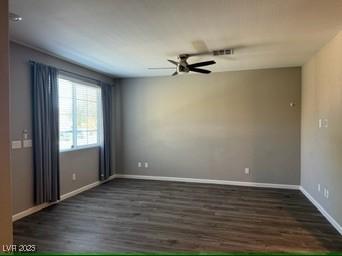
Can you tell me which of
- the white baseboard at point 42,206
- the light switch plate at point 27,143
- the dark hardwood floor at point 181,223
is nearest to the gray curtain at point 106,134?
the white baseboard at point 42,206

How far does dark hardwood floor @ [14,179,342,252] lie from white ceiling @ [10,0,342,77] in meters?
2.67

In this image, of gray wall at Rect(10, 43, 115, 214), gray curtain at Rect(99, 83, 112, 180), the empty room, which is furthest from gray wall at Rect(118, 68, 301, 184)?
gray wall at Rect(10, 43, 115, 214)

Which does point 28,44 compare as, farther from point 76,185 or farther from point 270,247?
point 270,247

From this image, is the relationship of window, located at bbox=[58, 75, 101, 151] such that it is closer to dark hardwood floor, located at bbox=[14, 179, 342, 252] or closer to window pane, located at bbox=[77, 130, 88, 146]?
window pane, located at bbox=[77, 130, 88, 146]

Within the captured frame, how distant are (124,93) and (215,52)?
3.22 m

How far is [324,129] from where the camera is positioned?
156 inches

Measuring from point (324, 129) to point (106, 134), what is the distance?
466 cm

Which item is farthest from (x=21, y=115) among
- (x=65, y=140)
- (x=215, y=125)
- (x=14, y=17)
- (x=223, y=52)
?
(x=215, y=125)

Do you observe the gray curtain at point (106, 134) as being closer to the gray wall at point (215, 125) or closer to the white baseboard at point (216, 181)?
the gray wall at point (215, 125)

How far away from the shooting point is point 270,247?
296 centimetres

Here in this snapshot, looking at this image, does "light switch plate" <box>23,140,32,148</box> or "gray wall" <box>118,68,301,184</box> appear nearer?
"light switch plate" <box>23,140,32,148</box>

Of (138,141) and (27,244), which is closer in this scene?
(27,244)

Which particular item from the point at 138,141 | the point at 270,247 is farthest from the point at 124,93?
the point at 270,247

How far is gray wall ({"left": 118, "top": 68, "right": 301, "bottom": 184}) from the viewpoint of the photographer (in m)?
5.66
